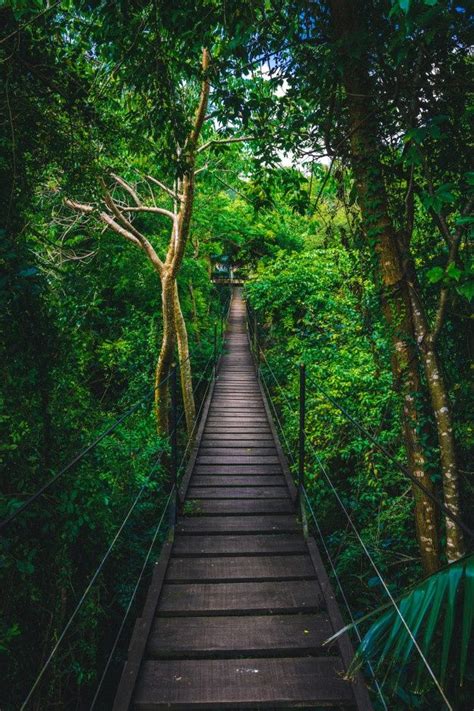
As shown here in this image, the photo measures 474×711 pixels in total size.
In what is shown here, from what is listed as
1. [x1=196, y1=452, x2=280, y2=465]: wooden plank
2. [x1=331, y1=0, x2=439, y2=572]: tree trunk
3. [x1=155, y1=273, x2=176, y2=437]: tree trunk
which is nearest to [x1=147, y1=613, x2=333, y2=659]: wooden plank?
[x1=331, y1=0, x2=439, y2=572]: tree trunk

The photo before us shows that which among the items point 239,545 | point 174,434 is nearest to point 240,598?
point 239,545

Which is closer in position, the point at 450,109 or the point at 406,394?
the point at 450,109

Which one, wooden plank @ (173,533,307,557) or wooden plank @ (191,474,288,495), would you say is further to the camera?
wooden plank @ (191,474,288,495)

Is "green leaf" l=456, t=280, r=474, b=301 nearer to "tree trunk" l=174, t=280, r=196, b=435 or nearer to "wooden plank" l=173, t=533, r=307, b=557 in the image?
"wooden plank" l=173, t=533, r=307, b=557

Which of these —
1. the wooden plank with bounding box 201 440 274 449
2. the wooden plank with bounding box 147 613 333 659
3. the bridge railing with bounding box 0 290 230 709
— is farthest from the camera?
the wooden plank with bounding box 201 440 274 449

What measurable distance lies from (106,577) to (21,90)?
4.41 meters

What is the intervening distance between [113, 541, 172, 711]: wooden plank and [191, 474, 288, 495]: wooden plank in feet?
4.83

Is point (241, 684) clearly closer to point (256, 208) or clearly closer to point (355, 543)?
point (355, 543)

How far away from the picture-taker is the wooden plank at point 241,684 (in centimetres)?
197

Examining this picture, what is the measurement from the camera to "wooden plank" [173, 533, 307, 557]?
3229 millimetres

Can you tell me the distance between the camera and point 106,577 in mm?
4117

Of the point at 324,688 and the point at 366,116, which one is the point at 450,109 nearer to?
the point at 366,116

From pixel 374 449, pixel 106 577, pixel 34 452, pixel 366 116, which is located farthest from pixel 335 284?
pixel 34 452

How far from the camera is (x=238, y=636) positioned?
94.0 inches
